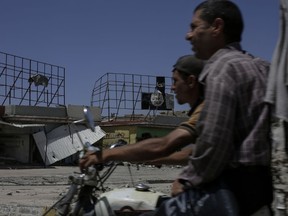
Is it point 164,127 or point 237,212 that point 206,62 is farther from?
point 164,127

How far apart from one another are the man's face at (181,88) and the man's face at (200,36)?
229 mm

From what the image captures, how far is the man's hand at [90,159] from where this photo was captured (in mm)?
2684

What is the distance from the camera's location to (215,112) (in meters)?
2.38

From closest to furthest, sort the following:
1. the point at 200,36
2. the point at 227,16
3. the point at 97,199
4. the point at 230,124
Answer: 1. the point at 230,124
2. the point at 227,16
3. the point at 200,36
4. the point at 97,199

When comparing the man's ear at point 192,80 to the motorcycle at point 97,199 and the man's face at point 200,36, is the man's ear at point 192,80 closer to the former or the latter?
the man's face at point 200,36

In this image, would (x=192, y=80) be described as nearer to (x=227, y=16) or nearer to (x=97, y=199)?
(x=227, y=16)

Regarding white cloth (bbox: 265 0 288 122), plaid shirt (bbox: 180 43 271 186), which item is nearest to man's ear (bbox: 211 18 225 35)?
plaid shirt (bbox: 180 43 271 186)

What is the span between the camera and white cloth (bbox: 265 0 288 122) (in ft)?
8.29

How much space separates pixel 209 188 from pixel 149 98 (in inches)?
1402

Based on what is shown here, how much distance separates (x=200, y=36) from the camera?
2.70m

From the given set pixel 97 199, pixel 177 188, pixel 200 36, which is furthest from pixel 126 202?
pixel 200 36

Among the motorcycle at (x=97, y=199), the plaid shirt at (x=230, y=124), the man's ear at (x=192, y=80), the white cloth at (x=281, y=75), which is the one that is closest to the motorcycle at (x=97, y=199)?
the motorcycle at (x=97, y=199)

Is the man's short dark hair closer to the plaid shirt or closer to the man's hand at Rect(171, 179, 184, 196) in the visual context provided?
the plaid shirt

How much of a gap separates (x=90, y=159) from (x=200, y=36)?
0.82 metres
